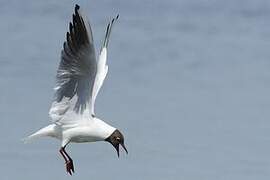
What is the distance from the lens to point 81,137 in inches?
1195

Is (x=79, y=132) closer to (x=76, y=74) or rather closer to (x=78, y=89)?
(x=78, y=89)

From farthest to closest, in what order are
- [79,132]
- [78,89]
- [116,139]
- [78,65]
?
[116,139] → [79,132] → [78,89] → [78,65]

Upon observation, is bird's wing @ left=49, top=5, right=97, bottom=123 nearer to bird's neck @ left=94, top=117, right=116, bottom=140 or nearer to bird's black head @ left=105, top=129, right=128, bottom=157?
bird's neck @ left=94, top=117, right=116, bottom=140

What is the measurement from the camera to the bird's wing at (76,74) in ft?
96.9

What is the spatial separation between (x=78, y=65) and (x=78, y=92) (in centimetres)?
45

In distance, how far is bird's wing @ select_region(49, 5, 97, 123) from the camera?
29531mm

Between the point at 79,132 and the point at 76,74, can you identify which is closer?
the point at 76,74

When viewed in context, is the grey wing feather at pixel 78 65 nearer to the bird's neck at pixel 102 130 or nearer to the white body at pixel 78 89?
the white body at pixel 78 89

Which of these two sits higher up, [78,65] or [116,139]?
[78,65]

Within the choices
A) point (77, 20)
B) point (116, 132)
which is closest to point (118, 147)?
point (116, 132)

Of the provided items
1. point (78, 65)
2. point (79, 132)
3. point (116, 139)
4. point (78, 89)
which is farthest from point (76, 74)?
point (116, 139)

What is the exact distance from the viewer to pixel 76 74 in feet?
98.1

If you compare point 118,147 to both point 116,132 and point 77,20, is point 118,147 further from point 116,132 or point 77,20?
point 77,20

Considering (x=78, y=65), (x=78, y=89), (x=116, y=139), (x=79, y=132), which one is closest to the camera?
(x=78, y=65)
